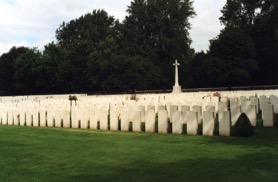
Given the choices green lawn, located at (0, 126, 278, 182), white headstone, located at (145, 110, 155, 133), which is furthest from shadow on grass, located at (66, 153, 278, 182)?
white headstone, located at (145, 110, 155, 133)

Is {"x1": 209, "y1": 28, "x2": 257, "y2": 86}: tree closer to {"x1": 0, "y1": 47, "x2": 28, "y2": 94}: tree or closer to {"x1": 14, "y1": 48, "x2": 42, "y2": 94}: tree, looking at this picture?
{"x1": 14, "y1": 48, "x2": 42, "y2": 94}: tree

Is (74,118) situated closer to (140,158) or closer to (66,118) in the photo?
(66,118)

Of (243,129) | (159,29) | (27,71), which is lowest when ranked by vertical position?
(243,129)

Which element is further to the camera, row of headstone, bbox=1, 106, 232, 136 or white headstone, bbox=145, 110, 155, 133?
white headstone, bbox=145, 110, 155, 133

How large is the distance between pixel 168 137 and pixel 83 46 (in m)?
40.4

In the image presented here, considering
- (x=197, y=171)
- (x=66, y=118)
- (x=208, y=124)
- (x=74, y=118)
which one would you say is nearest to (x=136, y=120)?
(x=208, y=124)

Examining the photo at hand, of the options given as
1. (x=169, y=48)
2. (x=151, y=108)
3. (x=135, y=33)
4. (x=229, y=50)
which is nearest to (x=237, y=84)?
(x=229, y=50)

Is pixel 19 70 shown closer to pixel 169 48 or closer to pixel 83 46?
pixel 83 46

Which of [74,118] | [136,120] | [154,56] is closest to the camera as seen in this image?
[136,120]

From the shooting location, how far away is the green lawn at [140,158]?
227 inches

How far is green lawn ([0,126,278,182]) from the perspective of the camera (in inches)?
227

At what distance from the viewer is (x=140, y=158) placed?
23.1ft

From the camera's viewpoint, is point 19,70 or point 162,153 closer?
point 162,153

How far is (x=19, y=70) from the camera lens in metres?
54.2
